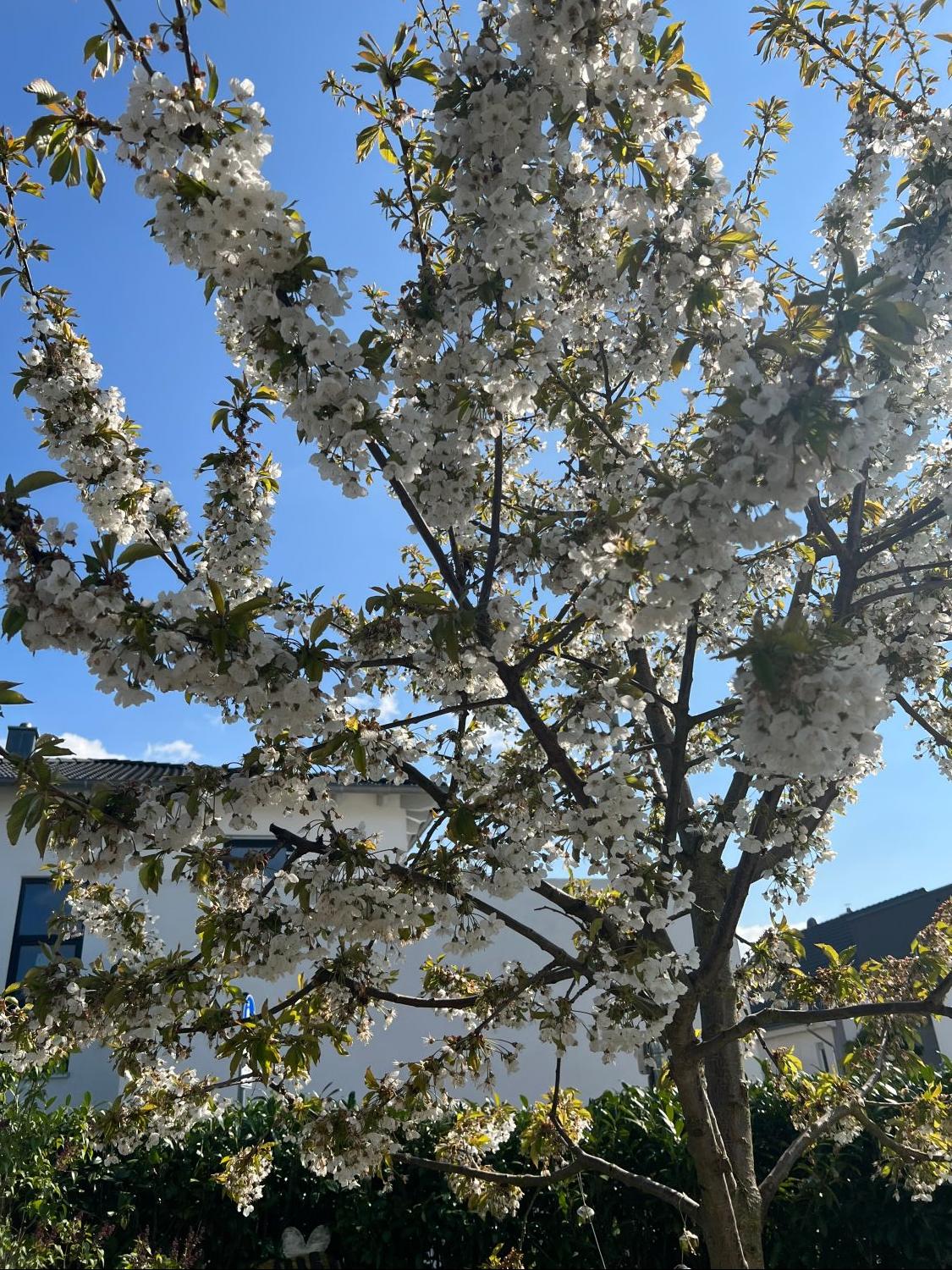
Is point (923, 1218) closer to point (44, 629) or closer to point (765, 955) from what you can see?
point (765, 955)

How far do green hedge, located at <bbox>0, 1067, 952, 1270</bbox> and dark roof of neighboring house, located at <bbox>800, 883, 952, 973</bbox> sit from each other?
867cm

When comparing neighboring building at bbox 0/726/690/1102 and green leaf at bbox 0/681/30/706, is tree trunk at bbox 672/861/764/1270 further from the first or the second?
neighboring building at bbox 0/726/690/1102

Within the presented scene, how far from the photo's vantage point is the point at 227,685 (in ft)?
7.89

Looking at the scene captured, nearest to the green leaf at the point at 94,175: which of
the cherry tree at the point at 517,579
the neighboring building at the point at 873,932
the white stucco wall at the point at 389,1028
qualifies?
the cherry tree at the point at 517,579

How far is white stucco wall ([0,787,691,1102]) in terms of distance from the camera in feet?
29.4

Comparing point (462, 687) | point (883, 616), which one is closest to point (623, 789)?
point (462, 687)

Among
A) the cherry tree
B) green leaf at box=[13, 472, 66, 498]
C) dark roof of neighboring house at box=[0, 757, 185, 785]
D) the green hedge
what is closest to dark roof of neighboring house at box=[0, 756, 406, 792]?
dark roof of neighboring house at box=[0, 757, 185, 785]

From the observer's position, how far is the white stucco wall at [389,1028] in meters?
8.96

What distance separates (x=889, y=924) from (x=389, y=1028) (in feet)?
28.5

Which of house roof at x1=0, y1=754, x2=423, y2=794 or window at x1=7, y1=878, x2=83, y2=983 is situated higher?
house roof at x1=0, y1=754, x2=423, y2=794

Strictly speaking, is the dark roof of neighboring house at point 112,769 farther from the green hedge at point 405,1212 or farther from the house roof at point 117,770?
the green hedge at point 405,1212

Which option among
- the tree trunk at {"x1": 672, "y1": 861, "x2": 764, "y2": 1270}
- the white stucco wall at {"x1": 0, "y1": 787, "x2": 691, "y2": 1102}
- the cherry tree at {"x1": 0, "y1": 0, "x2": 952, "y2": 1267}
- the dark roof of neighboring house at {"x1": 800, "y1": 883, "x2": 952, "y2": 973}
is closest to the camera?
the cherry tree at {"x1": 0, "y1": 0, "x2": 952, "y2": 1267}

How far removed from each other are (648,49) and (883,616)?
247cm

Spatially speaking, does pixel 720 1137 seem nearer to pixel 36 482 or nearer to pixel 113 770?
pixel 36 482
